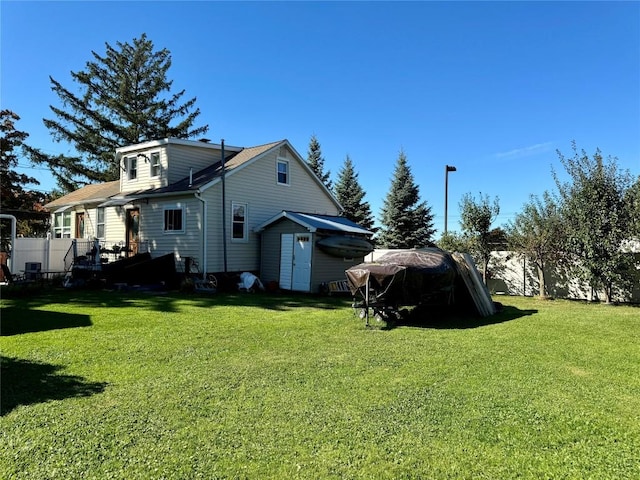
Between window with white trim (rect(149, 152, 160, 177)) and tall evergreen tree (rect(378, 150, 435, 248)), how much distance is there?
612 inches

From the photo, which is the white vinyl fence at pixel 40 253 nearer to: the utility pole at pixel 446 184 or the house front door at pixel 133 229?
the house front door at pixel 133 229

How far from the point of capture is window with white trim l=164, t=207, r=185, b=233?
1541 centimetres

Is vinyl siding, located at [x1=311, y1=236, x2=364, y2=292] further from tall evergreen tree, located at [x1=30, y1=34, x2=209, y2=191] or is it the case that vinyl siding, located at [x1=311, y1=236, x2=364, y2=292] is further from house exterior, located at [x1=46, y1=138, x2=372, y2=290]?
tall evergreen tree, located at [x1=30, y1=34, x2=209, y2=191]

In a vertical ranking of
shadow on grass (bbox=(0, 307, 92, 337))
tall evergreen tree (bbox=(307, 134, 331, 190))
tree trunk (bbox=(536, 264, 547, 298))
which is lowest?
shadow on grass (bbox=(0, 307, 92, 337))

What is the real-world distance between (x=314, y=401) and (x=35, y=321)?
6809 millimetres

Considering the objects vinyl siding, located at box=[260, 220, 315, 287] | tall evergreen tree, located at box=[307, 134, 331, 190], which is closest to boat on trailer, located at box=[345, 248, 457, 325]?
vinyl siding, located at box=[260, 220, 315, 287]

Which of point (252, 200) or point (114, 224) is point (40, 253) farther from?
point (252, 200)

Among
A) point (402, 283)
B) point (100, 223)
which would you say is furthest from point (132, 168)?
point (402, 283)

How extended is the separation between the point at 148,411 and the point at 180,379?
0.96 meters

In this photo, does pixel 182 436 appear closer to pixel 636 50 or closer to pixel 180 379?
pixel 180 379

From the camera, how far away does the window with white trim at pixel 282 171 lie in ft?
57.6

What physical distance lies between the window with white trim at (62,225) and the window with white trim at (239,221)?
38.1ft

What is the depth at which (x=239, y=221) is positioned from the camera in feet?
52.2

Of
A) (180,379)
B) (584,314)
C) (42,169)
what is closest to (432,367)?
(180,379)
